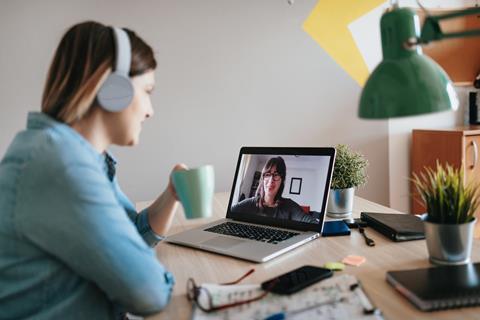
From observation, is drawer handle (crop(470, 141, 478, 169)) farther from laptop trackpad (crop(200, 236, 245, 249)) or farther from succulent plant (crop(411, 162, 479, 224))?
laptop trackpad (crop(200, 236, 245, 249))

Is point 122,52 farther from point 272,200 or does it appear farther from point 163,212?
point 272,200

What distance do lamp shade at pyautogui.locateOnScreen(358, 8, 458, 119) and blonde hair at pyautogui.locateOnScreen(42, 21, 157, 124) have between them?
1.72 feet

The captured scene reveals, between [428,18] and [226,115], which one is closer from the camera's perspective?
[428,18]

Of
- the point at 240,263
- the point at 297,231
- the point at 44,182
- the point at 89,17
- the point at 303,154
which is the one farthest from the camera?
the point at 89,17

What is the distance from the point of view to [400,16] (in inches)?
30.8

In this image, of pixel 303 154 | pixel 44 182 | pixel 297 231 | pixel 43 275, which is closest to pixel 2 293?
pixel 43 275

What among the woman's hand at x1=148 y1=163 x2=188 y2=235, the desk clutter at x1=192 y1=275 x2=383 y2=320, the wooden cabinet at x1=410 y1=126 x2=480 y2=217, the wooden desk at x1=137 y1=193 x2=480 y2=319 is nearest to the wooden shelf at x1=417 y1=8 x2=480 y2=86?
the wooden cabinet at x1=410 y1=126 x2=480 y2=217

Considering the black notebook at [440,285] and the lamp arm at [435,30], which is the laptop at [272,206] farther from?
the lamp arm at [435,30]

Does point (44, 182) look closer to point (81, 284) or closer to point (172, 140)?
point (81, 284)

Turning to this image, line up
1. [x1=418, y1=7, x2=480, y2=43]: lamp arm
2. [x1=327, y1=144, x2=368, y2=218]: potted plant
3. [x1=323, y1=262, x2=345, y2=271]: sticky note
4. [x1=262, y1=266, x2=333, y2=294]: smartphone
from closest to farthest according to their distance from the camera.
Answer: [x1=418, y1=7, x2=480, y2=43]: lamp arm, [x1=262, y1=266, x2=333, y2=294]: smartphone, [x1=323, y1=262, x2=345, y2=271]: sticky note, [x1=327, y1=144, x2=368, y2=218]: potted plant

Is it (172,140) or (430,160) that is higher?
(172,140)

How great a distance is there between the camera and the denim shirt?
696 mm

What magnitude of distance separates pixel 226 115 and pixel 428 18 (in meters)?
1.59

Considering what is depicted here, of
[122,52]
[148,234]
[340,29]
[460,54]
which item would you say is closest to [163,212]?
[148,234]
